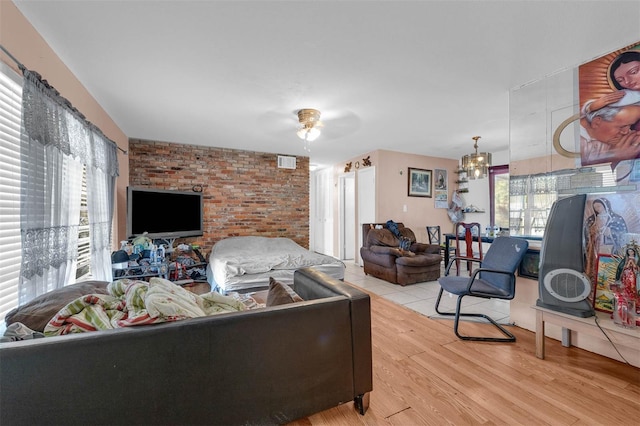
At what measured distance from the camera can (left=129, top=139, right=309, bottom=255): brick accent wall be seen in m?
4.46

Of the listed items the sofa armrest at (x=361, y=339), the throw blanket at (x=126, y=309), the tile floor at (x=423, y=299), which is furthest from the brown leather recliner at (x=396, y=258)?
the throw blanket at (x=126, y=309)

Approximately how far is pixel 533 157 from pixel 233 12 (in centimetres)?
278

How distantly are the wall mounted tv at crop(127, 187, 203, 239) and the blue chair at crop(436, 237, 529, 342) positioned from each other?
369 centimetres

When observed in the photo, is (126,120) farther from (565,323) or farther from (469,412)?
(565,323)

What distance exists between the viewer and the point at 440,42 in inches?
74.9

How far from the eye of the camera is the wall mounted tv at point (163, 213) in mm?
3475

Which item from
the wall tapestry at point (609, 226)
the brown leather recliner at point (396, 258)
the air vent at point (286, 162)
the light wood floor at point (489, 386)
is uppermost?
the air vent at point (286, 162)

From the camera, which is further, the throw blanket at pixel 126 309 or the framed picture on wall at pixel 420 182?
the framed picture on wall at pixel 420 182

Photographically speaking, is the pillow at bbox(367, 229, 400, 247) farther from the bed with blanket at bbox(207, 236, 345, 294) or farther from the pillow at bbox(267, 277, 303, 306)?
the pillow at bbox(267, 277, 303, 306)

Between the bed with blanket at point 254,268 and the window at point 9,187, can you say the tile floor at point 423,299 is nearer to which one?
the bed with blanket at point 254,268

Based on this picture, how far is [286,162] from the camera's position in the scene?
536 centimetres

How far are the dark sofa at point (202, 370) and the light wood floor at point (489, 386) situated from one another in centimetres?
27

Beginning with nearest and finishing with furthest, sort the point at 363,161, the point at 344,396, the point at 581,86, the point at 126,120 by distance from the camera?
the point at 344,396 → the point at 581,86 → the point at 126,120 → the point at 363,161

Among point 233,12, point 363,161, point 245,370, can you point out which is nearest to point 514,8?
point 233,12
